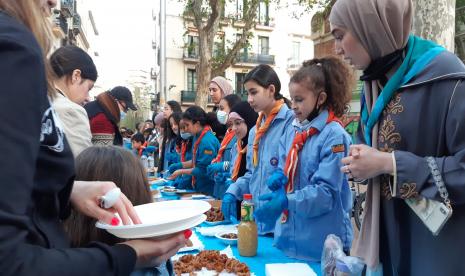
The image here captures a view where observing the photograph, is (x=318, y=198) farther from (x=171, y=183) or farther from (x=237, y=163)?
(x=171, y=183)

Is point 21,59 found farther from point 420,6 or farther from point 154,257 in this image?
point 420,6

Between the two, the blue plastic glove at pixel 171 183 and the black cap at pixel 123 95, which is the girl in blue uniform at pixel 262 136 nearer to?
the black cap at pixel 123 95

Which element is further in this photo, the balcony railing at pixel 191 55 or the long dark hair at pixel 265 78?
the balcony railing at pixel 191 55

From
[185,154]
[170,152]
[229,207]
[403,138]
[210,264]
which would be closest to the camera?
[403,138]

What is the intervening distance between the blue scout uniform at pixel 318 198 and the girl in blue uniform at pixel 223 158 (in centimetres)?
159

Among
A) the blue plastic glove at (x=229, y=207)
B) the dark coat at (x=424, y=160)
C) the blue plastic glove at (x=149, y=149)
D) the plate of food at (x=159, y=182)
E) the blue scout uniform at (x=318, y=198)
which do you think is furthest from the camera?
the blue plastic glove at (x=149, y=149)

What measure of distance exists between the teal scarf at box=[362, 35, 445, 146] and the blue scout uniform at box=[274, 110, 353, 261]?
518 mm

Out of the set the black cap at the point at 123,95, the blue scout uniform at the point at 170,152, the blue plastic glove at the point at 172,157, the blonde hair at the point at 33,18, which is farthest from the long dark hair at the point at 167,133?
the blonde hair at the point at 33,18

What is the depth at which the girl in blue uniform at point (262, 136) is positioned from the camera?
238 centimetres

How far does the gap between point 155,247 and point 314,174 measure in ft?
3.81

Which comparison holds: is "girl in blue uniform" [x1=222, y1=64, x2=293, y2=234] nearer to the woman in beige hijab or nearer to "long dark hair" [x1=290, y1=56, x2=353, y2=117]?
"long dark hair" [x1=290, y1=56, x2=353, y2=117]

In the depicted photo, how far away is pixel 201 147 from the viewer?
4.42m

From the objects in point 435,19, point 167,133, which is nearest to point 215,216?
point 435,19

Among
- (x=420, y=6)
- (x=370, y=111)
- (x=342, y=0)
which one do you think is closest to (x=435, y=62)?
(x=370, y=111)
